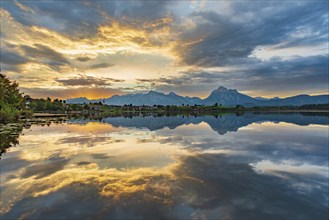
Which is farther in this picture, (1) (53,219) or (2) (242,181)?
(2) (242,181)

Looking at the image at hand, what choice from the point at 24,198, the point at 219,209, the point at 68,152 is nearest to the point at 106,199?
the point at 24,198

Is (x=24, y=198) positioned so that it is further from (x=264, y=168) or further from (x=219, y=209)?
(x=264, y=168)

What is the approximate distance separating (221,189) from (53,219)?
27.4ft

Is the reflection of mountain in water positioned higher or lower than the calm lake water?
higher

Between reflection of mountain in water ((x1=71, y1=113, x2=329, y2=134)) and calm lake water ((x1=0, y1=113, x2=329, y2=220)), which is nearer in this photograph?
calm lake water ((x1=0, y1=113, x2=329, y2=220))

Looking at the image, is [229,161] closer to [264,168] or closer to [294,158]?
[264,168]

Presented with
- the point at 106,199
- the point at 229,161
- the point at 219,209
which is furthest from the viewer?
the point at 229,161

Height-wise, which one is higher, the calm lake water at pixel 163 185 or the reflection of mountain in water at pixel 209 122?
Result: the reflection of mountain in water at pixel 209 122

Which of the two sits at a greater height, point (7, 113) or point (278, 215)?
point (7, 113)

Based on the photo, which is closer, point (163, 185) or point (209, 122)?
point (163, 185)

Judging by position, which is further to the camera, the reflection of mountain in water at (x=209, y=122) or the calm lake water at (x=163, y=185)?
the reflection of mountain in water at (x=209, y=122)

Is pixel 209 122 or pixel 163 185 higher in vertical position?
pixel 209 122

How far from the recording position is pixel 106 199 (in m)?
11.0

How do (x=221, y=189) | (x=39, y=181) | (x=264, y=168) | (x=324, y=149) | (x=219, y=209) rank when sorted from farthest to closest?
1. (x=324, y=149)
2. (x=264, y=168)
3. (x=39, y=181)
4. (x=221, y=189)
5. (x=219, y=209)
